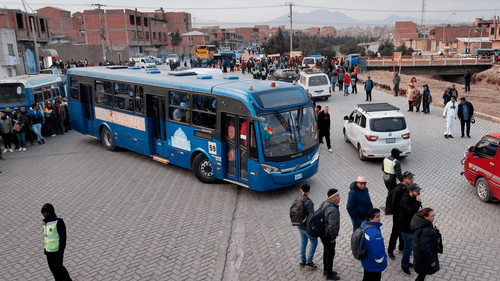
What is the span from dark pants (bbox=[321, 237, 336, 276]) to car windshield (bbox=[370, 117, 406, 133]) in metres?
7.27

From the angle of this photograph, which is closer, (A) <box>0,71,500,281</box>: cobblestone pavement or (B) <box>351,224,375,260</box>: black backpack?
(B) <box>351,224,375,260</box>: black backpack

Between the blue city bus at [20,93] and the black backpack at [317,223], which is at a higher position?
the blue city bus at [20,93]

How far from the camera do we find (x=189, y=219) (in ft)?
33.2

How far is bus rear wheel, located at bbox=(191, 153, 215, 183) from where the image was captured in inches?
484

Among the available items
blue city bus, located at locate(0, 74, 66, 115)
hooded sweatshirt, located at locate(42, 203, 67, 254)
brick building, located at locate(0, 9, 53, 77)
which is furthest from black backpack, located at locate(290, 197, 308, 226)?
brick building, located at locate(0, 9, 53, 77)

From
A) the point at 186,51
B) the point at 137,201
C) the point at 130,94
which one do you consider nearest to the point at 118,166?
the point at 130,94

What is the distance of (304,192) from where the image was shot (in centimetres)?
709

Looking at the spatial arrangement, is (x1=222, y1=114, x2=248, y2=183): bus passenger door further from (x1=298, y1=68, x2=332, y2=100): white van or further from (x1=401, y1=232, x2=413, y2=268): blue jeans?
(x1=298, y1=68, x2=332, y2=100): white van

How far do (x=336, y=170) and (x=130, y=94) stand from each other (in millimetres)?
7172

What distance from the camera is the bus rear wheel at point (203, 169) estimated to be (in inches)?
484

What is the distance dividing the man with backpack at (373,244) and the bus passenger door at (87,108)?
1340 cm

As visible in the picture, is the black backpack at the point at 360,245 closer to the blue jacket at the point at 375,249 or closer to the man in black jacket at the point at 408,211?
the blue jacket at the point at 375,249

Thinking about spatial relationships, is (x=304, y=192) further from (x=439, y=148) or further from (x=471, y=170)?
(x=439, y=148)

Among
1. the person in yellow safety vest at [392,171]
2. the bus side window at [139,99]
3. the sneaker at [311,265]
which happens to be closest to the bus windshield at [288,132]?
the person in yellow safety vest at [392,171]
